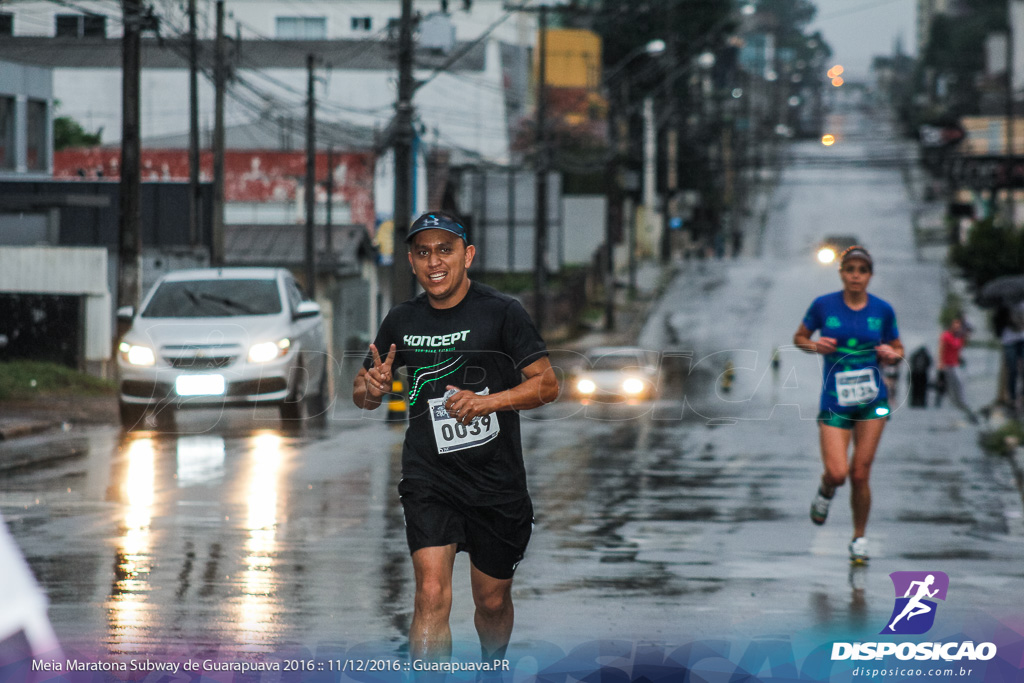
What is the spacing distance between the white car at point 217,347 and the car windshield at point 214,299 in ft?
0.04

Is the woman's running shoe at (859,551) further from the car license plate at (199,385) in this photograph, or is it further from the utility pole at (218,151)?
the utility pole at (218,151)

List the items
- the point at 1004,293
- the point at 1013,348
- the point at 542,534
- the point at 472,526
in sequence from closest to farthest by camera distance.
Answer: the point at 472,526, the point at 542,534, the point at 1013,348, the point at 1004,293

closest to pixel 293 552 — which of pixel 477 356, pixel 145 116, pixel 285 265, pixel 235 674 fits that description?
pixel 235 674

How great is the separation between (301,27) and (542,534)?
62932 mm

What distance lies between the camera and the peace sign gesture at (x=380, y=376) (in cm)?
594

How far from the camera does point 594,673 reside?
6398mm

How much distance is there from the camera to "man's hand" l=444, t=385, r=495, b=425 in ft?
18.7

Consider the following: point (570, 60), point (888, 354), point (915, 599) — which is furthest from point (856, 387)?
point (570, 60)

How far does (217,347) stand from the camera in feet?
54.4

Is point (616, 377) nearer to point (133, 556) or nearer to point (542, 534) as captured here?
point (542, 534)

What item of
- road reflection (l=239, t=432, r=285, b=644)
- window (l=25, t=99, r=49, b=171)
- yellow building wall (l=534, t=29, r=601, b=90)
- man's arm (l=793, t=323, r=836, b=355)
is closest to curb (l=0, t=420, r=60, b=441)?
road reflection (l=239, t=432, r=285, b=644)

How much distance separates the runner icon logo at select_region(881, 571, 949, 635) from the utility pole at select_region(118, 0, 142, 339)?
56.6 feet

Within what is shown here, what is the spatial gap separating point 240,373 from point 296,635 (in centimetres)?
977

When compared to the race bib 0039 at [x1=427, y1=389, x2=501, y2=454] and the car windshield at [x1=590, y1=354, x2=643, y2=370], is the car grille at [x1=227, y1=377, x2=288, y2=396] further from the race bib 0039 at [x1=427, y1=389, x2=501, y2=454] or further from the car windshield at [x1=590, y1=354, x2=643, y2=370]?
the car windshield at [x1=590, y1=354, x2=643, y2=370]
